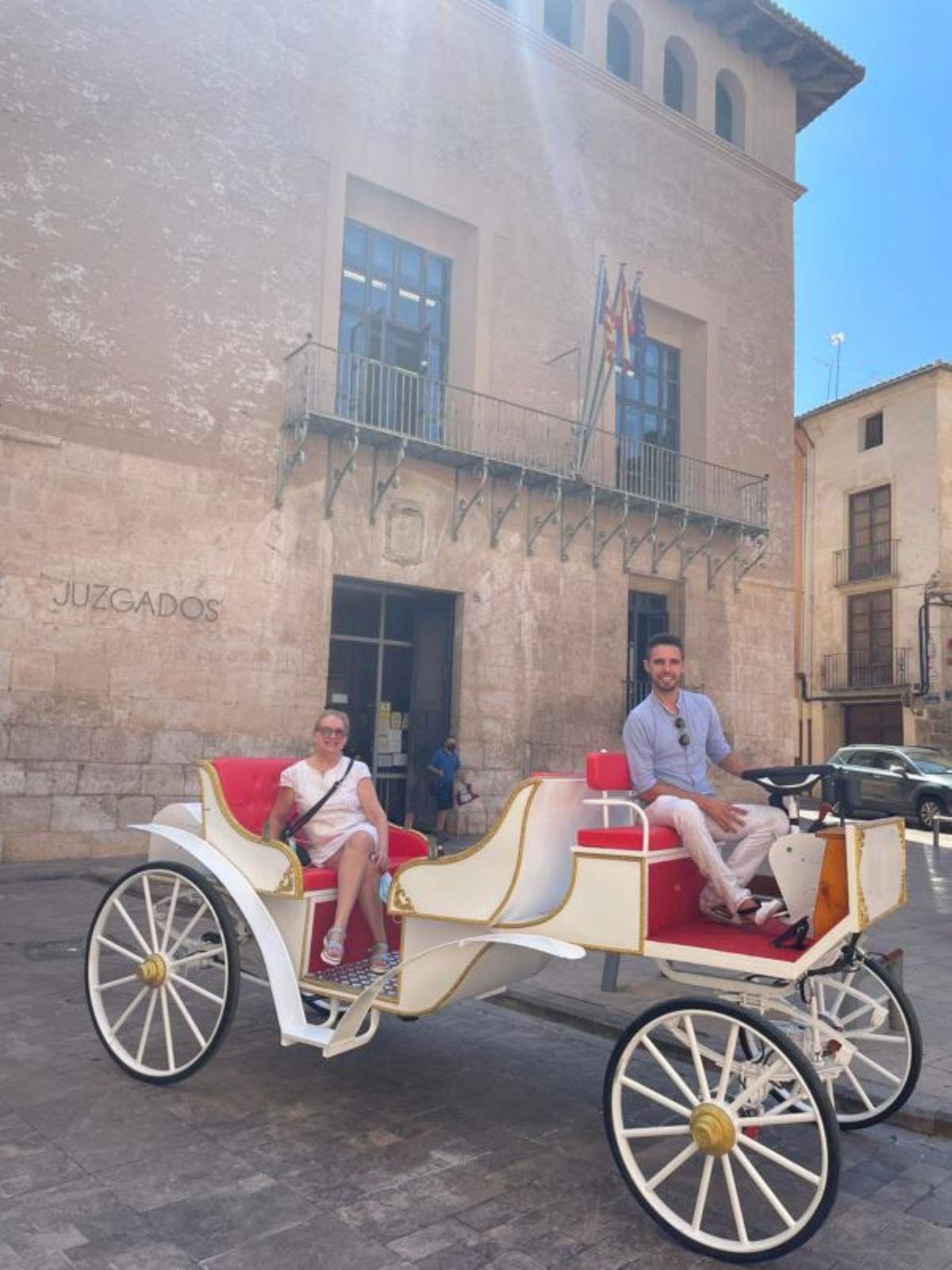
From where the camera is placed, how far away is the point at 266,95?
13.9m

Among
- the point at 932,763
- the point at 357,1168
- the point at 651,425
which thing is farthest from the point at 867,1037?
the point at 932,763

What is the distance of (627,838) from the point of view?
3496 mm

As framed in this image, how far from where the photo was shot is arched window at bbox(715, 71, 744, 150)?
2042 centimetres

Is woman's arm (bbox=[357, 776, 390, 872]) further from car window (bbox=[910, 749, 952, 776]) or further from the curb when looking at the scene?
car window (bbox=[910, 749, 952, 776])

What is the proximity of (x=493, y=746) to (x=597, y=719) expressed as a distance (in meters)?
2.16

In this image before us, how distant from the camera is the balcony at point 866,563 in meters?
29.8

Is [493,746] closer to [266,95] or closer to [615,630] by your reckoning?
[615,630]

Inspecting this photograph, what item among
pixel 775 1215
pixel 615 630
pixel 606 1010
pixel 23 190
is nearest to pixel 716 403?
pixel 615 630

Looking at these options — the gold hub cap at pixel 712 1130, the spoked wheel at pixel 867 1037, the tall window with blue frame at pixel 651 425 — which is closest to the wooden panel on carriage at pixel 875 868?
the spoked wheel at pixel 867 1037

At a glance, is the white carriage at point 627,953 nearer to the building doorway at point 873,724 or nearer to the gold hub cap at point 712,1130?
the gold hub cap at point 712,1130

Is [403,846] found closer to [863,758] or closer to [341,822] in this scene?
[341,822]

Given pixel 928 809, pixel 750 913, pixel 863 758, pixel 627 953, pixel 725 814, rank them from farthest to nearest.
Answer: pixel 863 758, pixel 928 809, pixel 725 814, pixel 750 913, pixel 627 953

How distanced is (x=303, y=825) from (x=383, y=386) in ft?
35.8

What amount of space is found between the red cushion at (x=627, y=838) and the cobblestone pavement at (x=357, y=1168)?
1197 millimetres
